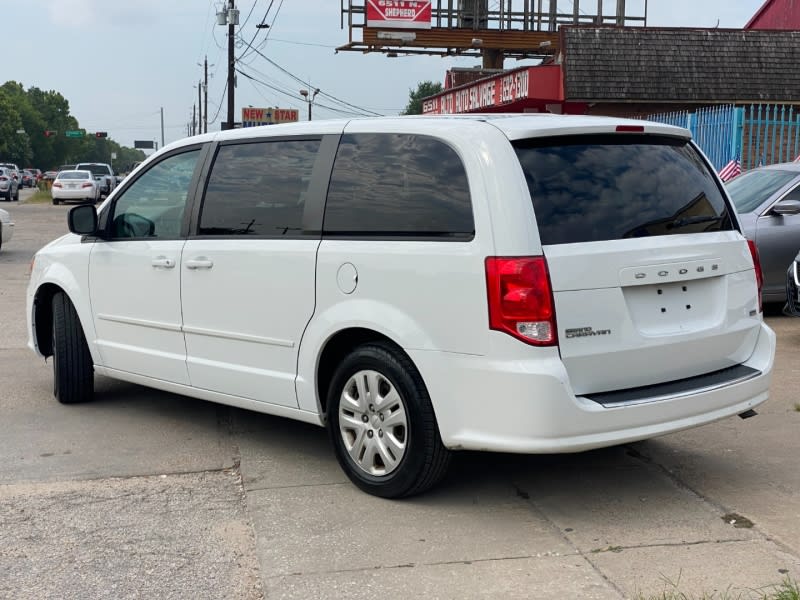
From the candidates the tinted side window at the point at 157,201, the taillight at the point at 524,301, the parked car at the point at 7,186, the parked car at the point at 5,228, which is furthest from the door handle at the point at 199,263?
the parked car at the point at 7,186

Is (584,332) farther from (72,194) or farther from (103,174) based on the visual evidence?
(103,174)

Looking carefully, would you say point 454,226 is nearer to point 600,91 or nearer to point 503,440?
point 503,440

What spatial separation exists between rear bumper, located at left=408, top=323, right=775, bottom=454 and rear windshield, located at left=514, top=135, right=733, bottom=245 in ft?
1.94

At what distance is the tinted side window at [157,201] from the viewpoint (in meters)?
6.06

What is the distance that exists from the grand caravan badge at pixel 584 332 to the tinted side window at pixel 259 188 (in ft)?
5.17

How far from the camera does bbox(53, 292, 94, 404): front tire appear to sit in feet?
22.1

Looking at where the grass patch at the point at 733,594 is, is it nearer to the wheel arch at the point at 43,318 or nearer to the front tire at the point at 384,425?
the front tire at the point at 384,425

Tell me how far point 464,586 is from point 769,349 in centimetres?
222

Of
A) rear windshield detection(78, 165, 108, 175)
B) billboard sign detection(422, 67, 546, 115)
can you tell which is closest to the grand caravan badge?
billboard sign detection(422, 67, 546, 115)

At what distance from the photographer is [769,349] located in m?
5.20

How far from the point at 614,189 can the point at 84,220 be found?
3.45 meters

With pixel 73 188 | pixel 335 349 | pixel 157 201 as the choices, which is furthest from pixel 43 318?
pixel 73 188

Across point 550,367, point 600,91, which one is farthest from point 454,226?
point 600,91

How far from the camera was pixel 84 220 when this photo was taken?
21.4ft
